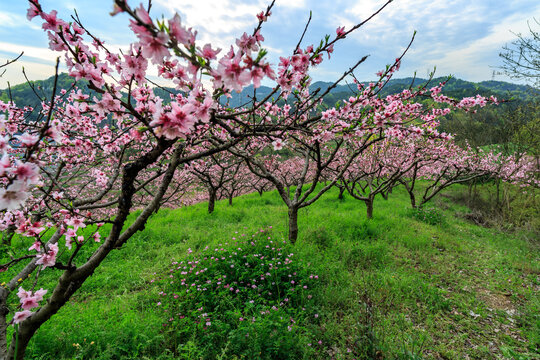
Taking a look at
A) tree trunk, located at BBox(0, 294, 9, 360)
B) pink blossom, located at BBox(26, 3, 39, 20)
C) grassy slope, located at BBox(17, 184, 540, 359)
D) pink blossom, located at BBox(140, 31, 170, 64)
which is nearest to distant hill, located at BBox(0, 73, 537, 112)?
pink blossom, located at BBox(140, 31, 170, 64)

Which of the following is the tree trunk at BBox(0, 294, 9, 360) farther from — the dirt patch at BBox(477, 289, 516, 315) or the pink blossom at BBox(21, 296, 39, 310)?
the dirt patch at BBox(477, 289, 516, 315)

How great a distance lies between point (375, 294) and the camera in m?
4.29

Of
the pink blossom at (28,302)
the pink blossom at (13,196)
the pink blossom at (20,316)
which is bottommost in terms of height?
the pink blossom at (20,316)

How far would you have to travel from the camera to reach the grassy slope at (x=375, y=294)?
3.09 metres

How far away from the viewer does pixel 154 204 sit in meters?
2.15

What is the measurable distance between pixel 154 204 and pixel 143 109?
2.93 ft

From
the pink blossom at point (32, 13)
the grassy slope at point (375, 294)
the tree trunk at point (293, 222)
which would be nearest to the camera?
the pink blossom at point (32, 13)

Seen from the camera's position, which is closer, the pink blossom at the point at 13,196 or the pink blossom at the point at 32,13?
the pink blossom at the point at 13,196

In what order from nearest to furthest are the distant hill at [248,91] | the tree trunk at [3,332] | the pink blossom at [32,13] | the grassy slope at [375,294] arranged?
the pink blossom at [32,13] < the tree trunk at [3,332] < the grassy slope at [375,294] < the distant hill at [248,91]

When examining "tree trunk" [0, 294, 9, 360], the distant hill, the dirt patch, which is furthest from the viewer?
the dirt patch

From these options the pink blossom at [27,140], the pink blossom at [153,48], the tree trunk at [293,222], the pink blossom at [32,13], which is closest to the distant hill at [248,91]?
the pink blossom at [153,48]

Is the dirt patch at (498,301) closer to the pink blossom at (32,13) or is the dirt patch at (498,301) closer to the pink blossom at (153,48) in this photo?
the pink blossom at (153,48)

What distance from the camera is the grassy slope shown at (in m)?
3.09

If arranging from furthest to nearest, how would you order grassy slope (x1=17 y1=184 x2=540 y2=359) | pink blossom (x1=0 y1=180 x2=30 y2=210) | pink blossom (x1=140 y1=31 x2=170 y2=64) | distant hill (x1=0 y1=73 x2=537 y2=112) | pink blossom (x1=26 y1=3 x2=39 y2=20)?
1. distant hill (x1=0 y1=73 x2=537 y2=112)
2. grassy slope (x1=17 y1=184 x2=540 y2=359)
3. pink blossom (x1=26 y1=3 x2=39 y2=20)
4. pink blossom (x1=140 y1=31 x2=170 y2=64)
5. pink blossom (x1=0 y1=180 x2=30 y2=210)
